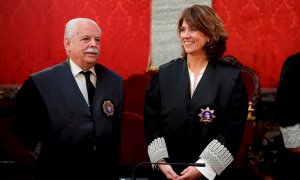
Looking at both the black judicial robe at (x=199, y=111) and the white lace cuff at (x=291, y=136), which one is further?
the white lace cuff at (x=291, y=136)

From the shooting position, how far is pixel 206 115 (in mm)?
2367

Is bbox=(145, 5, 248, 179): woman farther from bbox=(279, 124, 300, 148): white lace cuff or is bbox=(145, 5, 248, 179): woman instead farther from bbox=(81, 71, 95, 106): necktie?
bbox=(279, 124, 300, 148): white lace cuff

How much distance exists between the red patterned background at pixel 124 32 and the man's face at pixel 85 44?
2.92m

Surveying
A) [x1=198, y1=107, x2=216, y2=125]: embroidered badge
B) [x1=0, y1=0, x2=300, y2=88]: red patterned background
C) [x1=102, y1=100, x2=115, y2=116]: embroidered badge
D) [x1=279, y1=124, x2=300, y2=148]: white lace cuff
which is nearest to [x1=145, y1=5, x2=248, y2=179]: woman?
[x1=198, y1=107, x2=216, y2=125]: embroidered badge

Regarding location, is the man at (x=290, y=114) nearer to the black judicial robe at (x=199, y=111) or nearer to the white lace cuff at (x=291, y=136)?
the white lace cuff at (x=291, y=136)

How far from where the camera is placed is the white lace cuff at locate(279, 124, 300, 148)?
297 centimetres

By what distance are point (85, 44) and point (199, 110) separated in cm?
75

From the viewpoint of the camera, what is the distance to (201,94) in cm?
240

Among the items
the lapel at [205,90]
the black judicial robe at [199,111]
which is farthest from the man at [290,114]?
the lapel at [205,90]

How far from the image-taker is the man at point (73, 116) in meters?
2.27

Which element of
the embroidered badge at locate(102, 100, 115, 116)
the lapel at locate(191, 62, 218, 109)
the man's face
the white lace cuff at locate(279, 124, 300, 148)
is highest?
the man's face

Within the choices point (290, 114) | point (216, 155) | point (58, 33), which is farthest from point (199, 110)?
point (58, 33)

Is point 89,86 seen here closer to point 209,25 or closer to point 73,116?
point 73,116

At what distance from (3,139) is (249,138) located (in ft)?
8.54
